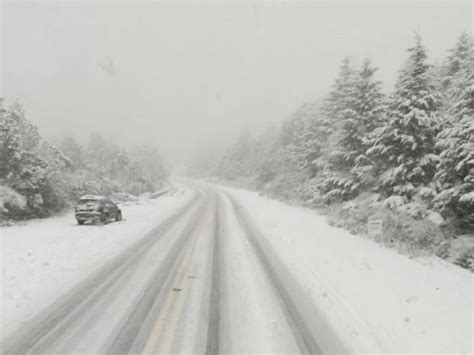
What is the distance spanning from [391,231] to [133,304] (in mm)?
11370

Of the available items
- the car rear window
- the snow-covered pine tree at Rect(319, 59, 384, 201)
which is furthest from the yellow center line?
the snow-covered pine tree at Rect(319, 59, 384, 201)

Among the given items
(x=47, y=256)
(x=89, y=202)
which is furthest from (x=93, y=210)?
(x=47, y=256)

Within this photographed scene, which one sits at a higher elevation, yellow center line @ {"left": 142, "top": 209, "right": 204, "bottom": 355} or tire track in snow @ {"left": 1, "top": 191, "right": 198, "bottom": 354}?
yellow center line @ {"left": 142, "top": 209, "right": 204, "bottom": 355}

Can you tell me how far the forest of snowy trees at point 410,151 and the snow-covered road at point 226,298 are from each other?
2.75m

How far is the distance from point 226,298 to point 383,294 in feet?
12.3

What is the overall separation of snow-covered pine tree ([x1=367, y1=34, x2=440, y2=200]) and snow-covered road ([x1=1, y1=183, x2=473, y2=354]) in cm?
430

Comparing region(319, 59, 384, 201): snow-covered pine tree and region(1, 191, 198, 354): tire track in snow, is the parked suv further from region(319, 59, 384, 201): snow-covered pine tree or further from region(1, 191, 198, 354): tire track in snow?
region(319, 59, 384, 201): snow-covered pine tree

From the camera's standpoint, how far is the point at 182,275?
8.09 m

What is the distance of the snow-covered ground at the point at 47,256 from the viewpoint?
251 inches

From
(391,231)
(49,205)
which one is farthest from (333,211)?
(49,205)

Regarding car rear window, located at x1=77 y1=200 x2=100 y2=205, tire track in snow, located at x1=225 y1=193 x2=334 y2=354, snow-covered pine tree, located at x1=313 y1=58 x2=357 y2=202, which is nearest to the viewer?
tire track in snow, located at x1=225 y1=193 x2=334 y2=354

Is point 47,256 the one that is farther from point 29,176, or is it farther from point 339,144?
point 339,144

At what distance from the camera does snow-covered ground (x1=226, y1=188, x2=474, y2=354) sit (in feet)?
16.9

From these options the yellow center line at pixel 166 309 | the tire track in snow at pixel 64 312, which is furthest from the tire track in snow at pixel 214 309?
the tire track in snow at pixel 64 312
